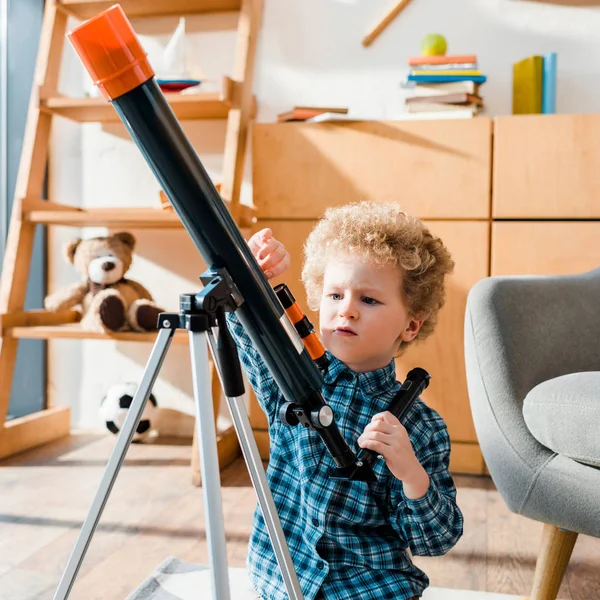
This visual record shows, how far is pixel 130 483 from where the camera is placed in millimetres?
1979

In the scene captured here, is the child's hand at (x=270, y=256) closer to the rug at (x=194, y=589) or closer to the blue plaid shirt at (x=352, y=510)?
the blue plaid shirt at (x=352, y=510)

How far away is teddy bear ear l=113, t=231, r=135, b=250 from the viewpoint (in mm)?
2373

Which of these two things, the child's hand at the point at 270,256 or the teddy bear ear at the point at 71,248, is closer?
the child's hand at the point at 270,256

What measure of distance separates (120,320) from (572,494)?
1493 mm

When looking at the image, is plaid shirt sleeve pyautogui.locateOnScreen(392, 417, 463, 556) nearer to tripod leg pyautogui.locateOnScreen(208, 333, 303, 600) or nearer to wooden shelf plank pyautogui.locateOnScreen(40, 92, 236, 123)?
tripod leg pyautogui.locateOnScreen(208, 333, 303, 600)

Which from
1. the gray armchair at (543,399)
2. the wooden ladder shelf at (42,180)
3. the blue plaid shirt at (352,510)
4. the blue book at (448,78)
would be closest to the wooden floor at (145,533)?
the wooden ladder shelf at (42,180)

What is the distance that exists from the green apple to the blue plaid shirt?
1.54 metres

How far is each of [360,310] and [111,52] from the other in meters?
0.49

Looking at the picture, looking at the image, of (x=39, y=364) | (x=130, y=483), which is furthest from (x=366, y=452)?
(x=39, y=364)

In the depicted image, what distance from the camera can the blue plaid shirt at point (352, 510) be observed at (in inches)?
34.8

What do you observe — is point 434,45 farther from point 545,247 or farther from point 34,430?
point 34,430

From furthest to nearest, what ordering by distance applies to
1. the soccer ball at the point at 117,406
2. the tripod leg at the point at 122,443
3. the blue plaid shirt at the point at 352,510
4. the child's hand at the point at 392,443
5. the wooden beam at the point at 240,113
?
the soccer ball at the point at 117,406, the wooden beam at the point at 240,113, the blue plaid shirt at the point at 352,510, the child's hand at the point at 392,443, the tripod leg at the point at 122,443

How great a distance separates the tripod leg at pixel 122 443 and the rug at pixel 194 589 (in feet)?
2.17

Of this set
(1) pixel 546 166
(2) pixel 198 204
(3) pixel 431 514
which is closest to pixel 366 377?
(3) pixel 431 514
